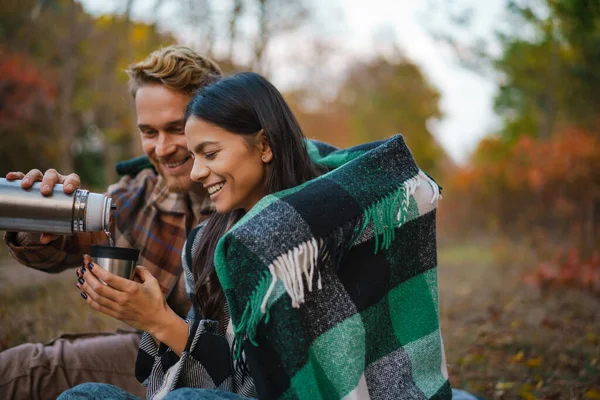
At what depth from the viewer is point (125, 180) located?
3012mm

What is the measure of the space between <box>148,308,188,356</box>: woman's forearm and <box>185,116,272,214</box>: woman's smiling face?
1.43ft

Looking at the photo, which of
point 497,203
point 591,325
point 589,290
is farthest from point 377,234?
point 497,203

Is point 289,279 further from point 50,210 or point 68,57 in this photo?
point 68,57

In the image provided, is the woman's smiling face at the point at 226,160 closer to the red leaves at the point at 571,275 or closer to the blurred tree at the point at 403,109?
the red leaves at the point at 571,275

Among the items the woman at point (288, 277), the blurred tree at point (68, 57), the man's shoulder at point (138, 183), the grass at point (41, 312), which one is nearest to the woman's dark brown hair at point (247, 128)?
the woman at point (288, 277)

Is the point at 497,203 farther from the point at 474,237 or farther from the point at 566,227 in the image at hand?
the point at 566,227

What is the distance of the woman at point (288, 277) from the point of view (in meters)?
1.78

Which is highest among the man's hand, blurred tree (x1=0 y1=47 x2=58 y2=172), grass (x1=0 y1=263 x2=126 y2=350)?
blurred tree (x1=0 y1=47 x2=58 y2=172)

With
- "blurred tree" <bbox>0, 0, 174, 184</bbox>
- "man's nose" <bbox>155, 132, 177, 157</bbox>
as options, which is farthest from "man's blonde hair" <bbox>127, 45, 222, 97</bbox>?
"blurred tree" <bbox>0, 0, 174, 184</bbox>

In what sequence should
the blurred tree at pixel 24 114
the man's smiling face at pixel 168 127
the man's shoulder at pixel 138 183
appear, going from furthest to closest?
the blurred tree at pixel 24 114 → the man's shoulder at pixel 138 183 → the man's smiling face at pixel 168 127

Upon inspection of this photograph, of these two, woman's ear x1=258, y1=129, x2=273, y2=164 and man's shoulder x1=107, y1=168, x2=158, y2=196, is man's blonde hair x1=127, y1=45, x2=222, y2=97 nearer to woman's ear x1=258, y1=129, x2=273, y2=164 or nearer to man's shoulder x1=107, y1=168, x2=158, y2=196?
man's shoulder x1=107, y1=168, x2=158, y2=196

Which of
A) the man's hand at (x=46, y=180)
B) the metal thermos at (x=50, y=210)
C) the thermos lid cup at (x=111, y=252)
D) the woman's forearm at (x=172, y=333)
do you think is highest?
the man's hand at (x=46, y=180)

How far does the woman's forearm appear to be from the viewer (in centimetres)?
195

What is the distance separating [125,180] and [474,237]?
10653mm
